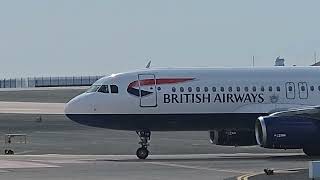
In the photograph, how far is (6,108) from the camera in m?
90.3

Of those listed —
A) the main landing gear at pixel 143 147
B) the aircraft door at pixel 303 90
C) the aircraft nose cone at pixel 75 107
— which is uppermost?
the aircraft door at pixel 303 90

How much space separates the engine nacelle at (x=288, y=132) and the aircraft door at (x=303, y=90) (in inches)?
114

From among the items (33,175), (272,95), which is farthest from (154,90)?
(33,175)

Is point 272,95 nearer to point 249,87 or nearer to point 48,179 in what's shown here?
point 249,87

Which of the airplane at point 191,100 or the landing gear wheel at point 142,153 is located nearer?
the airplane at point 191,100

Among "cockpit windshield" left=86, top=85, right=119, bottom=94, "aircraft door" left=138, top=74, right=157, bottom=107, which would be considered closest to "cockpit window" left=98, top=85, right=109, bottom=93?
"cockpit windshield" left=86, top=85, right=119, bottom=94

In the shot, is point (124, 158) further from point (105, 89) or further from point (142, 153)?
point (105, 89)

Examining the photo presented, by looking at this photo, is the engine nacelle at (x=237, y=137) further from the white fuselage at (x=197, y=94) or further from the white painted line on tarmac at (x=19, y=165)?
the white painted line on tarmac at (x=19, y=165)

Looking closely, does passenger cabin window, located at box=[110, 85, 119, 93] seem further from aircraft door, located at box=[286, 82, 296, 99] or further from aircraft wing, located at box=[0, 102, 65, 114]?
aircraft wing, located at box=[0, 102, 65, 114]

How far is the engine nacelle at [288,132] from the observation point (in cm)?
3756

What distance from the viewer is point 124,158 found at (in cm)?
4094

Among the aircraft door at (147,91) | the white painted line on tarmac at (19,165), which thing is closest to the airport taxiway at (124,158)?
the white painted line on tarmac at (19,165)

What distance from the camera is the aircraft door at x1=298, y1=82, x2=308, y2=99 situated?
40.7m

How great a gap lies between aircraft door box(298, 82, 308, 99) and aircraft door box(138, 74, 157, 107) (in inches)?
232
